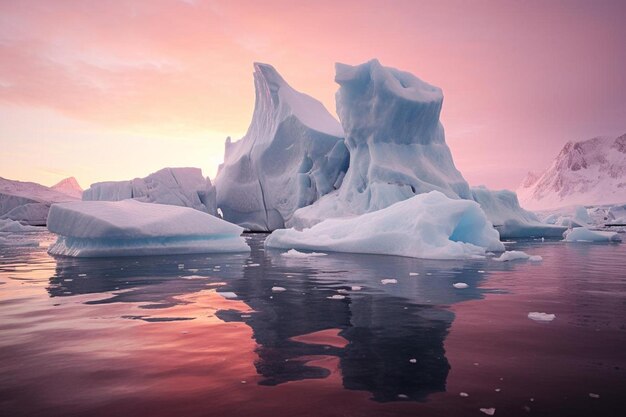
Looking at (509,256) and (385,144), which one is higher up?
(385,144)

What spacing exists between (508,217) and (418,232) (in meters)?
15.5

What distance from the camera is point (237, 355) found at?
10.2 ft

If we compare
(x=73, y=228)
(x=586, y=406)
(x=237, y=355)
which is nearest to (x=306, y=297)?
(x=237, y=355)

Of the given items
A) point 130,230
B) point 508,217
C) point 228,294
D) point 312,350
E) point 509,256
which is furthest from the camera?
point 508,217

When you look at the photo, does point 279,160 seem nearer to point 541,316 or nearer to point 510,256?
point 510,256

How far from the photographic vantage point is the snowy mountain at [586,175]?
397ft

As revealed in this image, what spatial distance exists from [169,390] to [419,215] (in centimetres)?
1065

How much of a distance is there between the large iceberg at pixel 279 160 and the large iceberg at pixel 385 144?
2.80 metres

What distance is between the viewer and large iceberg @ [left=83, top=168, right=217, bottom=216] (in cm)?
3025

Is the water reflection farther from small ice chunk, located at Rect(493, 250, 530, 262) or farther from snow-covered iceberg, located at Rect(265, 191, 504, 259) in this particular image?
snow-covered iceberg, located at Rect(265, 191, 504, 259)

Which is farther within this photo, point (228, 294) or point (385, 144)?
point (385, 144)

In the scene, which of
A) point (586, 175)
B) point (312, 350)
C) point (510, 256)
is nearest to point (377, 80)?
point (510, 256)

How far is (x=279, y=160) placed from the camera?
3112 cm

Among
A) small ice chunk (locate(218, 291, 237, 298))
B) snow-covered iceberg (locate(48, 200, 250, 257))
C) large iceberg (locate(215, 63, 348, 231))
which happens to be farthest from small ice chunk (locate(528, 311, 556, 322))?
large iceberg (locate(215, 63, 348, 231))
